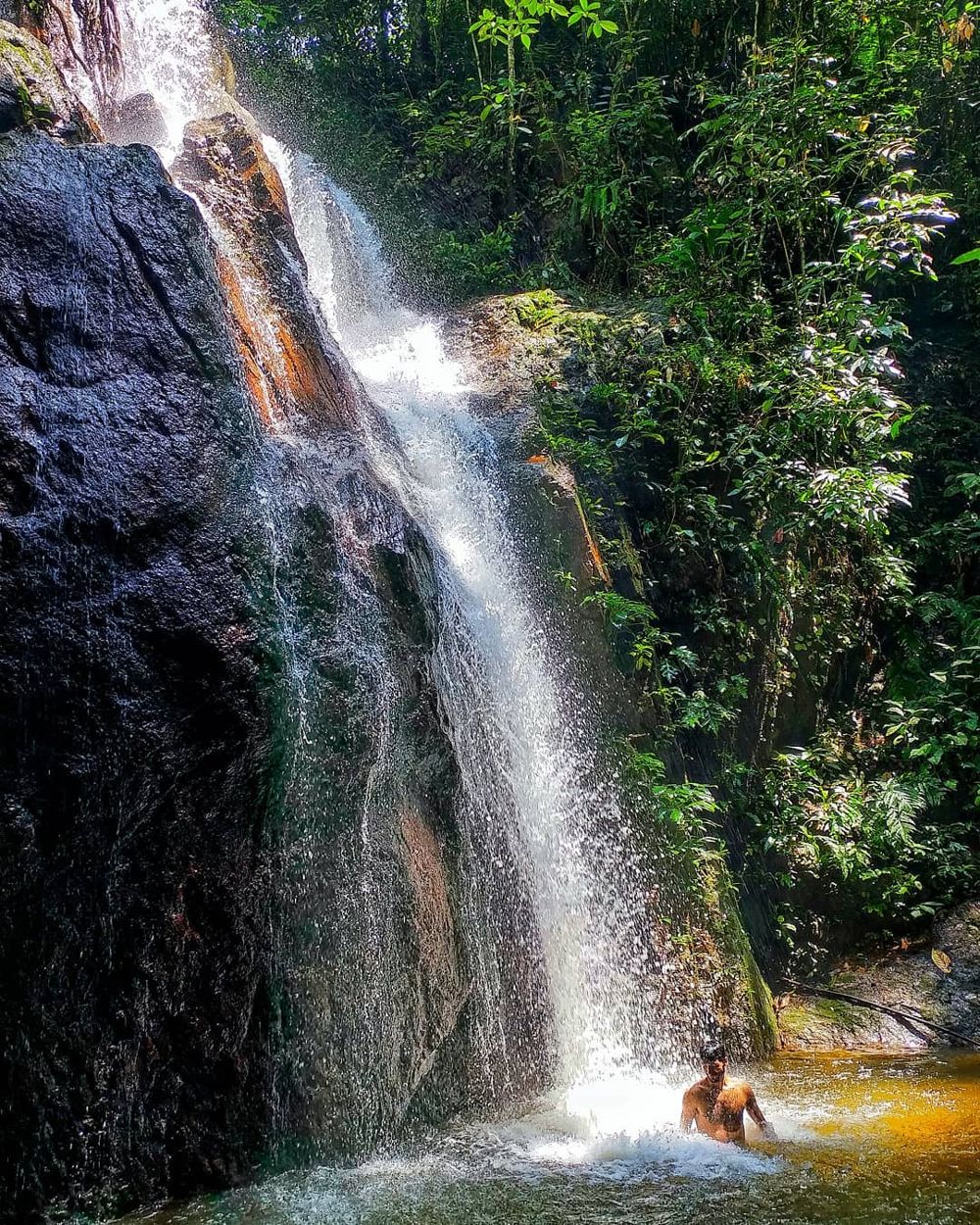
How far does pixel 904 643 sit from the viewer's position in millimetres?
9875

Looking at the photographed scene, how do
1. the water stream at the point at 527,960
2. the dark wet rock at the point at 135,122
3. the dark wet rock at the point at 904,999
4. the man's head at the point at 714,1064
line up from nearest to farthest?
1. the water stream at the point at 527,960
2. the man's head at the point at 714,1064
3. the dark wet rock at the point at 904,999
4. the dark wet rock at the point at 135,122

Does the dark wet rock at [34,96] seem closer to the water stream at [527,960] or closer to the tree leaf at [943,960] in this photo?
the water stream at [527,960]

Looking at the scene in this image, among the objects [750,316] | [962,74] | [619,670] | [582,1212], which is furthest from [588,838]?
[962,74]

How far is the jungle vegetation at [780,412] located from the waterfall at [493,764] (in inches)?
27.2

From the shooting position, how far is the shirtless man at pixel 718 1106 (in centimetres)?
479

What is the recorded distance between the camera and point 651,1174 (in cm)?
440

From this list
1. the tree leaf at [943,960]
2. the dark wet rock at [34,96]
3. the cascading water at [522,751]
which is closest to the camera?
the cascading water at [522,751]

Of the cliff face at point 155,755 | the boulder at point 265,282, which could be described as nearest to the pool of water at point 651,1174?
the cliff face at point 155,755

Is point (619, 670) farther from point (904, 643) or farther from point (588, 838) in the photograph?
point (904, 643)

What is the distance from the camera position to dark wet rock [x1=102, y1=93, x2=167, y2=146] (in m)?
9.69

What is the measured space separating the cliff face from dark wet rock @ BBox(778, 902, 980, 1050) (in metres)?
3.90

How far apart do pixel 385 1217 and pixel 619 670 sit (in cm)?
489

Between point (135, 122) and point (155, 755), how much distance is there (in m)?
8.21

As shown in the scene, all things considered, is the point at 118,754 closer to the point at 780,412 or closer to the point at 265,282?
the point at 265,282
